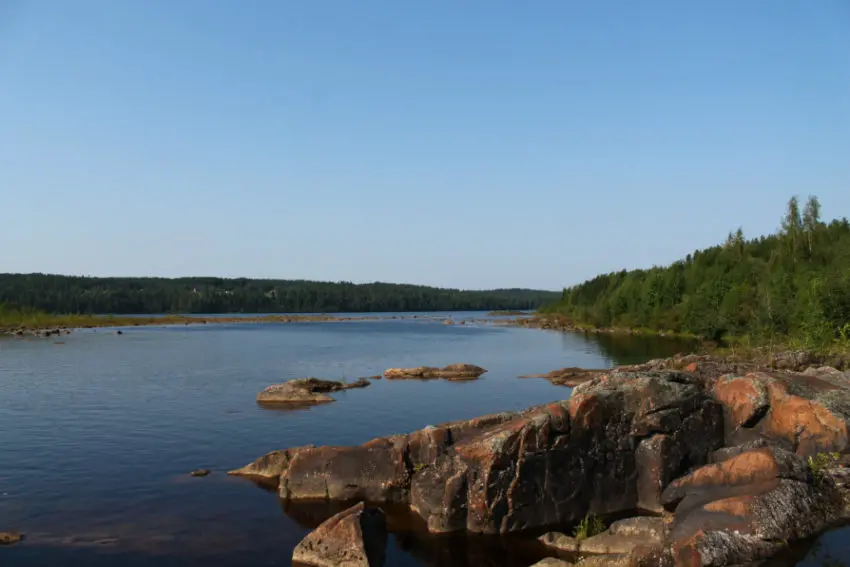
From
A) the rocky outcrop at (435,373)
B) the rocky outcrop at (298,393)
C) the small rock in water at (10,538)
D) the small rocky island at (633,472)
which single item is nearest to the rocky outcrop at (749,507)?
the small rocky island at (633,472)

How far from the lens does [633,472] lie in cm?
2266

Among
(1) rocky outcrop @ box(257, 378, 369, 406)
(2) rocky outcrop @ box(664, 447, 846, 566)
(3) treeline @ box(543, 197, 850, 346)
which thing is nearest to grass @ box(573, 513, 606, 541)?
(2) rocky outcrop @ box(664, 447, 846, 566)

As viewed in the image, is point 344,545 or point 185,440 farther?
point 185,440

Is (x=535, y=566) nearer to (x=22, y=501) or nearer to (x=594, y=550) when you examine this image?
(x=594, y=550)

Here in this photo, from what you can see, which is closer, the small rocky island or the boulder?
the small rocky island

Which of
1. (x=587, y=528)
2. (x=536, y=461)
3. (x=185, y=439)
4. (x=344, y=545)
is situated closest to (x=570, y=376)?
(x=185, y=439)

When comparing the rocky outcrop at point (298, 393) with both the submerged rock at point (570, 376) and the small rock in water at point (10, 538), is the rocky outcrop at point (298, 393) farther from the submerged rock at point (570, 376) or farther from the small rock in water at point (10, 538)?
the small rock in water at point (10, 538)

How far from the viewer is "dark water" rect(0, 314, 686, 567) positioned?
789 inches

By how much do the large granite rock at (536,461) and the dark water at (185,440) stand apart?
129 cm

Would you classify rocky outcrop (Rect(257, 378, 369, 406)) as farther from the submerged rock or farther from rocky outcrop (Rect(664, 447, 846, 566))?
rocky outcrop (Rect(664, 447, 846, 566))

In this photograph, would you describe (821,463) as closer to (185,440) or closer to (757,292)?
(185,440)

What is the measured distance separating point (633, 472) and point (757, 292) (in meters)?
83.3

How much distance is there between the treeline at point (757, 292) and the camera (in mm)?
67000

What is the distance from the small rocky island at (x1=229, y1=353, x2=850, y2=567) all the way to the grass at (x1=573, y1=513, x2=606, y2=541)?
0.76 ft
